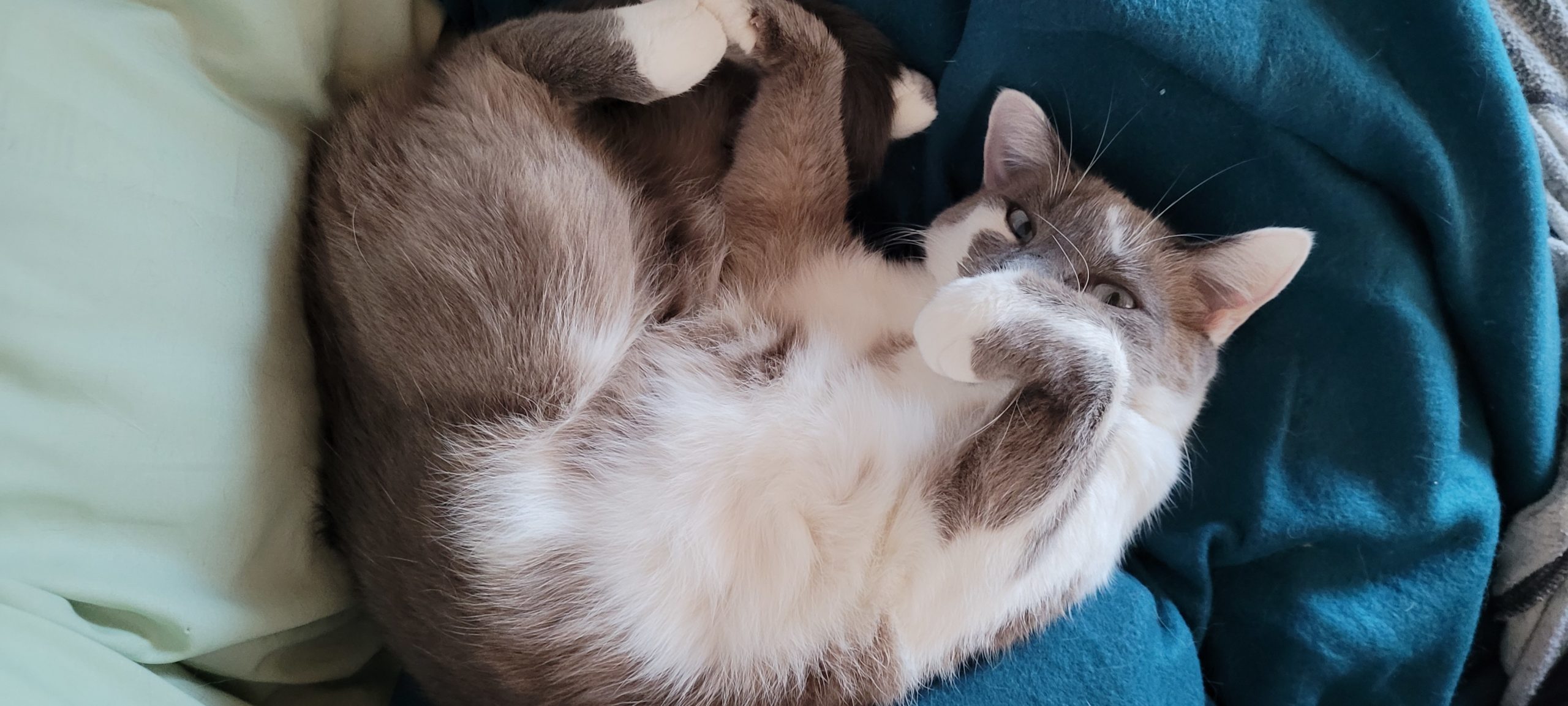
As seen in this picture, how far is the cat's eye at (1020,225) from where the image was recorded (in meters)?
1.26

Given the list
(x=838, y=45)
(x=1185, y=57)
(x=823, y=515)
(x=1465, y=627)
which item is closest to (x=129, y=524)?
(x=823, y=515)

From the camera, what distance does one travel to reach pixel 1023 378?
1051mm

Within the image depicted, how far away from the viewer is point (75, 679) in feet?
2.88

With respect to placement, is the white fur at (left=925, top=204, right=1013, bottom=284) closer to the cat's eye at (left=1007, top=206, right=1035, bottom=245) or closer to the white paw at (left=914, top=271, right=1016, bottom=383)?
the cat's eye at (left=1007, top=206, right=1035, bottom=245)

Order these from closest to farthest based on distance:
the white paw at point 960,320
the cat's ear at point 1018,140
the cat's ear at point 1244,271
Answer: the white paw at point 960,320 → the cat's ear at point 1244,271 → the cat's ear at point 1018,140

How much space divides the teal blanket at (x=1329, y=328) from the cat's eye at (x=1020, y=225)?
0.17 metres

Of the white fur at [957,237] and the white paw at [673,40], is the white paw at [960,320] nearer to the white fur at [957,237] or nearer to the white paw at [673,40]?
the white fur at [957,237]

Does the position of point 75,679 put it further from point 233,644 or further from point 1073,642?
point 1073,642

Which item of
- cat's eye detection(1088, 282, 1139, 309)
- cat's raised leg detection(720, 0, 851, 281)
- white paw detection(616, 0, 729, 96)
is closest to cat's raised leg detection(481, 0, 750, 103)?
white paw detection(616, 0, 729, 96)

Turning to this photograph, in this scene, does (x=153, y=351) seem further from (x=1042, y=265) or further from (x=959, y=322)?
(x=1042, y=265)

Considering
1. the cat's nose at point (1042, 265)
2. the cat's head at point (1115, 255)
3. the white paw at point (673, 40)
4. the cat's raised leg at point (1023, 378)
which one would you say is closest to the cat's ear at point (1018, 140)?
the cat's head at point (1115, 255)

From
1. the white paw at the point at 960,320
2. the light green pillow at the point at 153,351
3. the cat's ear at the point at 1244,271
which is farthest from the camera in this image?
the cat's ear at the point at 1244,271

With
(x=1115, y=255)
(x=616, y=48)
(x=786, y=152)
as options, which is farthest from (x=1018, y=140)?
(x=616, y=48)

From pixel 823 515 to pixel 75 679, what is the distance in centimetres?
82
